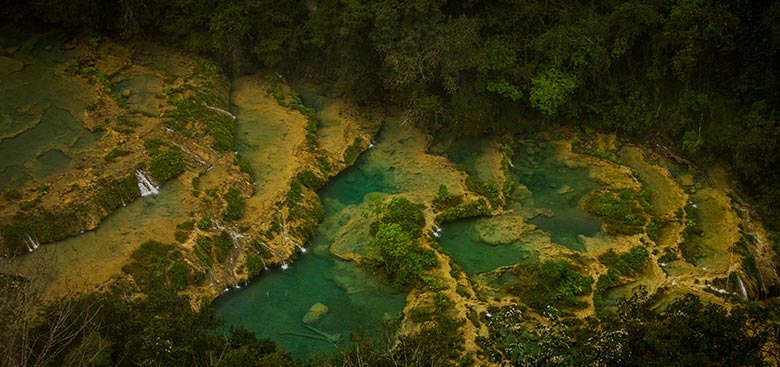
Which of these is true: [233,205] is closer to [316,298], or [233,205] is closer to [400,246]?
[316,298]

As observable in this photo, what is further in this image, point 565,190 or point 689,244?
point 565,190

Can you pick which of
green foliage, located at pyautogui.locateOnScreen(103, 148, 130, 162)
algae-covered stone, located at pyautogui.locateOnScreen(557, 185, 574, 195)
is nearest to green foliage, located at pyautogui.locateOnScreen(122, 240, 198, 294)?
green foliage, located at pyautogui.locateOnScreen(103, 148, 130, 162)

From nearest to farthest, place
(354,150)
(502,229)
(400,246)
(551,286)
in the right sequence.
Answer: (551,286) < (400,246) < (502,229) < (354,150)

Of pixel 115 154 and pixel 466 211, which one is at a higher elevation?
pixel 115 154

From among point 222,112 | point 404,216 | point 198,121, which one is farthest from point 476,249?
point 222,112

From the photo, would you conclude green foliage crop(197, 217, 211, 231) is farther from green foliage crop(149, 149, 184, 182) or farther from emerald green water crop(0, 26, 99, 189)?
emerald green water crop(0, 26, 99, 189)

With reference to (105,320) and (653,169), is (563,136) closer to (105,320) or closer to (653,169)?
(653,169)

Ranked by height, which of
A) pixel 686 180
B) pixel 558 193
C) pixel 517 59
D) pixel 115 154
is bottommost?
pixel 115 154
